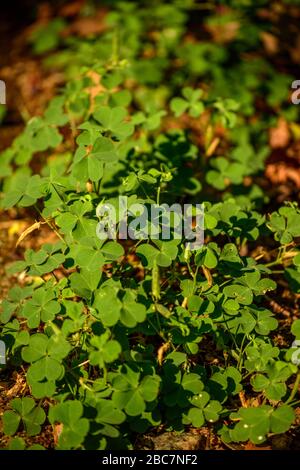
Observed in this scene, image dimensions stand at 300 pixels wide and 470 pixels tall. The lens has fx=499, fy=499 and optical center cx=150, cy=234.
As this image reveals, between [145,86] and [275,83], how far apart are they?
0.94m

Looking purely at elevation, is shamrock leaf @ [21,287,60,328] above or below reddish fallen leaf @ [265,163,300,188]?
above

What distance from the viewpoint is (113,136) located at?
97.5 inches

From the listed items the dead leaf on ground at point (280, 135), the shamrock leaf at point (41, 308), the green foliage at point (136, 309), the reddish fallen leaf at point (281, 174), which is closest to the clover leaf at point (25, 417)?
the green foliage at point (136, 309)

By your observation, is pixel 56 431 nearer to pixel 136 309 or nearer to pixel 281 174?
pixel 136 309

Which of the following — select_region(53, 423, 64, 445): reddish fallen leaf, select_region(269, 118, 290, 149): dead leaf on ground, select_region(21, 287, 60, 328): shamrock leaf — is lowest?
select_region(53, 423, 64, 445): reddish fallen leaf

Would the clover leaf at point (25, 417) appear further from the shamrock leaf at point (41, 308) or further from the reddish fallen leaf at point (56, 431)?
the shamrock leaf at point (41, 308)

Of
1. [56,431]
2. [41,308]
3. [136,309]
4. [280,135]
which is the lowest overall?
[56,431]

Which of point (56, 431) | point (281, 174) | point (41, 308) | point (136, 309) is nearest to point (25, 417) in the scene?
point (56, 431)

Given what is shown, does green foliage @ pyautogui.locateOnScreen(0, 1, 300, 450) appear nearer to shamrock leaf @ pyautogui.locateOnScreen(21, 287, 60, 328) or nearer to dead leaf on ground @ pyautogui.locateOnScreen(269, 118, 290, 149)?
shamrock leaf @ pyautogui.locateOnScreen(21, 287, 60, 328)

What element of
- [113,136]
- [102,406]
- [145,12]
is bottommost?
[102,406]

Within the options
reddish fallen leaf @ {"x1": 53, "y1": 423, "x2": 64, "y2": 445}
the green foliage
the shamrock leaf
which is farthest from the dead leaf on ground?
reddish fallen leaf @ {"x1": 53, "y1": 423, "x2": 64, "y2": 445}

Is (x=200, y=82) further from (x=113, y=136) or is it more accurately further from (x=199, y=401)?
(x=199, y=401)

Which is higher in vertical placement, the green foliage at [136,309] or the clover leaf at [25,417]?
the green foliage at [136,309]
